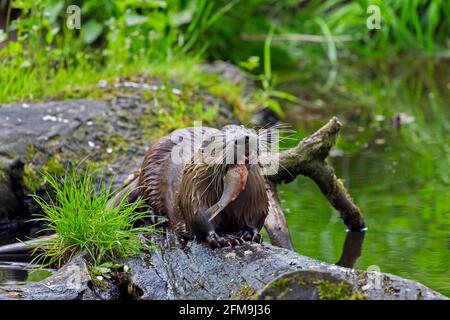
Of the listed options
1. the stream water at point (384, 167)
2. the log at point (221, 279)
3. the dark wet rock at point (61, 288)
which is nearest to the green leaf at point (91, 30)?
the stream water at point (384, 167)

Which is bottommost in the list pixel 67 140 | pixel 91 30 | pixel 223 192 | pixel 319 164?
pixel 67 140

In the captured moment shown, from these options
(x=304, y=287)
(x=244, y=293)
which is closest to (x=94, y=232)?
(x=244, y=293)

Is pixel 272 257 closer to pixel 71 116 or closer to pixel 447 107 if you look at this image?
pixel 71 116

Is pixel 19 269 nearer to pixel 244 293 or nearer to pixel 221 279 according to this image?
pixel 221 279

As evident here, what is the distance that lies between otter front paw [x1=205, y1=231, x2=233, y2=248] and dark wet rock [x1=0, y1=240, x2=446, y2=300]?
28 millimetres

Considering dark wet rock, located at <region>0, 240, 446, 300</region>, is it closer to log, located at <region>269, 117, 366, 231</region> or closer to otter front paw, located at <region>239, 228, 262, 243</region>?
otter front paw, located at <region>239, 228, 262, 243</region>

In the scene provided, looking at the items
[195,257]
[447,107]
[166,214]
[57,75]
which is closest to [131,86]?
[57,75]

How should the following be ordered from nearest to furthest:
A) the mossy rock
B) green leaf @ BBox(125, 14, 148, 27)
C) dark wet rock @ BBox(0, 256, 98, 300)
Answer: the mossy rock < dark wet rock @ BBox(0, 256, 98, 300) < green leaf @ BBox(125, 14, 148, 27)

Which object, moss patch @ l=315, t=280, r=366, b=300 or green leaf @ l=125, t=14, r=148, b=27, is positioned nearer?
moss patch @ l=315, t=280, r=366, b=300

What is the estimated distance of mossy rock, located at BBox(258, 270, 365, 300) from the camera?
3764 millimetres

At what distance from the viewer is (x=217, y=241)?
177 inches

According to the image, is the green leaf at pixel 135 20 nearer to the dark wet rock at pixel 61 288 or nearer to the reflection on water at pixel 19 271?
the reflection on water at pixel 19 271

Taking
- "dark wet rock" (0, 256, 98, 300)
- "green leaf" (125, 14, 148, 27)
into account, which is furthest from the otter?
"green leaf" (125, 14, 148, 27)

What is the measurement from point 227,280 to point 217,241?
25cm
